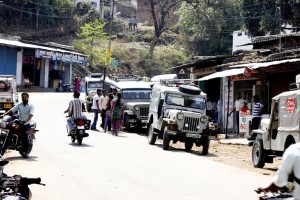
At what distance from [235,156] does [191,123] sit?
1.93 meters

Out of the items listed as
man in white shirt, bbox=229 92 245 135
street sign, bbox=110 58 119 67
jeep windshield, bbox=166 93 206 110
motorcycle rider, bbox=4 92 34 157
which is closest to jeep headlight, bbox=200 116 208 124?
jeep windshield, bbox=166 93 206 110

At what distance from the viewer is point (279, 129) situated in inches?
617

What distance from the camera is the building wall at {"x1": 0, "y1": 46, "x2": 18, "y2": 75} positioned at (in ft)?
174

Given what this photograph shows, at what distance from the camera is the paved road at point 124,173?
11.0 meters

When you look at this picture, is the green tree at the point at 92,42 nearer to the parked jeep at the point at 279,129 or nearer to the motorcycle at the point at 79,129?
the motorcycle at the point at 79,129

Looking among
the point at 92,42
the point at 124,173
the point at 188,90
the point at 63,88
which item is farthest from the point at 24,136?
the point at 92,42

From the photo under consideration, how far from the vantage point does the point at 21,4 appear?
72688mm

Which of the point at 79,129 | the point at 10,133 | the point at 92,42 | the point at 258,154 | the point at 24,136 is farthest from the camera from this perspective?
the point at 92,42

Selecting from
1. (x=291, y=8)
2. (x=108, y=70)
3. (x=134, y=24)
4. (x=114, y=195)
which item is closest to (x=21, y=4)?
(x=108, y=70)

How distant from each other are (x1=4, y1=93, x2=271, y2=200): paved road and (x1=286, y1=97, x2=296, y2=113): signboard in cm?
190

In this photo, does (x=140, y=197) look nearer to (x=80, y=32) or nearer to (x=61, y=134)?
(x=61, y=134)

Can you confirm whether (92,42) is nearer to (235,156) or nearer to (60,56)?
(60,56)

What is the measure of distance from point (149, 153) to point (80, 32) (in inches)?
2334

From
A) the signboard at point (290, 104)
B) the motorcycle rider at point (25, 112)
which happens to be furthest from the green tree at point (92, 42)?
the signboard at point (290, 104)
